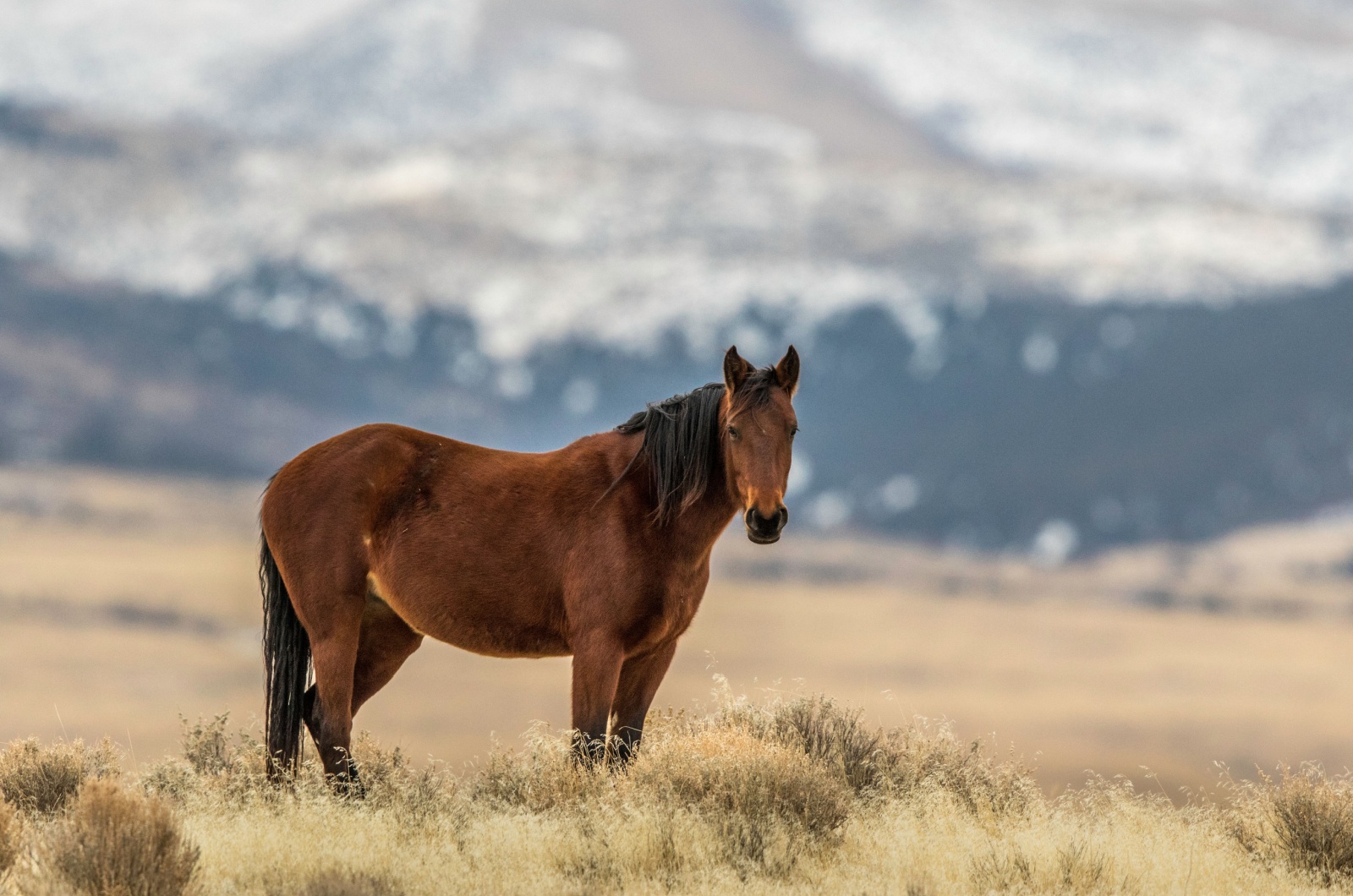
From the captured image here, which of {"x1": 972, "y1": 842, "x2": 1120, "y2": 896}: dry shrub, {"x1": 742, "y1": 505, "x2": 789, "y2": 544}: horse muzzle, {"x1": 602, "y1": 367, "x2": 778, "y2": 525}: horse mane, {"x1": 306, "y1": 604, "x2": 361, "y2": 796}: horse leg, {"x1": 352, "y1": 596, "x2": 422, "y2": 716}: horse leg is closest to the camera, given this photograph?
{"x1": 972, "y1": 842, "x2": 1120, "y2": 896}: dry shrub

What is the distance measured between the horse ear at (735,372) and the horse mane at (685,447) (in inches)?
1.7

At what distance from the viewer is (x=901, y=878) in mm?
6828

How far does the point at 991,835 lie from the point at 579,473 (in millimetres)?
3489

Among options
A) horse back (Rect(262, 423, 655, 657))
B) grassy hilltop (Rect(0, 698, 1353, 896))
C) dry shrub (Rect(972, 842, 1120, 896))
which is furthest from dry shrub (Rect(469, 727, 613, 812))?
dry shrub (Rect(972, 842, 1120, 896))

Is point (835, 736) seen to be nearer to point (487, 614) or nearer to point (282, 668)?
point (487, 614)

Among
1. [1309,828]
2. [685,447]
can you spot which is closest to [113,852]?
[685,447]

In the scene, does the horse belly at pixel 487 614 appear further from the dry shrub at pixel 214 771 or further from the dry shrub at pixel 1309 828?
the dry shrub at pixel 1309 828

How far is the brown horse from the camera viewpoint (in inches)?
309

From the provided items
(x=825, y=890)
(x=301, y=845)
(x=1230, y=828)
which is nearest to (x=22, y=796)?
(x=301, y=845)

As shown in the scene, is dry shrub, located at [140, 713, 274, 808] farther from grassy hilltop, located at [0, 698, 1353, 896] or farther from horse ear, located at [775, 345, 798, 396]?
horse ear, located at [775, 345, 798, 396]

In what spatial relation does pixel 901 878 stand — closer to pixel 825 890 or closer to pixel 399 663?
pixel 825 890

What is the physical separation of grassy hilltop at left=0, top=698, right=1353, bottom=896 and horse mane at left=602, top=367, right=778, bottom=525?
1.54 metres

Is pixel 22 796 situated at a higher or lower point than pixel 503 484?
lower

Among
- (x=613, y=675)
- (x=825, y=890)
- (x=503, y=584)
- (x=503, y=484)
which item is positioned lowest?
(x=825, y=890)
